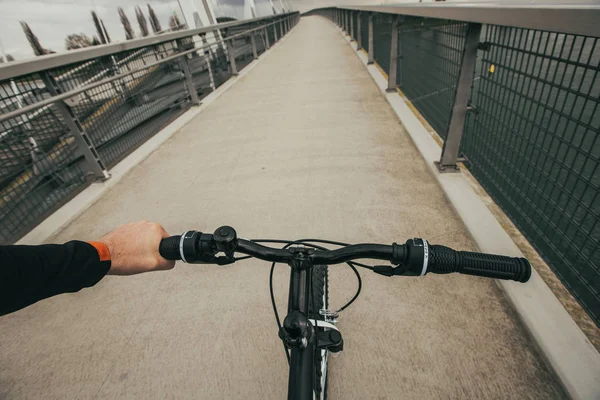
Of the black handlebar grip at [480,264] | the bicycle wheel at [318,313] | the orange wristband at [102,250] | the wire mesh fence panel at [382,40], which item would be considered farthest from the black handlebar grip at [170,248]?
the wire mesh fence panel at [382,40]

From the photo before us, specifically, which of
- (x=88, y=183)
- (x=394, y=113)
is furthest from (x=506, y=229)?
(x=88, y=183)

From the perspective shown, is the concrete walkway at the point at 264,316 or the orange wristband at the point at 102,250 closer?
the orange wristband at the point at 102,250

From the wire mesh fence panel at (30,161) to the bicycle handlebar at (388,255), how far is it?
2578 mm

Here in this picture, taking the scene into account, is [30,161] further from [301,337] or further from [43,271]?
[301,337]

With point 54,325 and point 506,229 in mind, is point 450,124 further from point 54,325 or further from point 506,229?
point 54,325

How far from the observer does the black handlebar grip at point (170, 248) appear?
3.19ft

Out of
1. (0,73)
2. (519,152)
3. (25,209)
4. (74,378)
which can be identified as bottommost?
(74,378)

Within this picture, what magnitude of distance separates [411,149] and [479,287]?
1852mm

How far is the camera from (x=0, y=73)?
2.30 meters

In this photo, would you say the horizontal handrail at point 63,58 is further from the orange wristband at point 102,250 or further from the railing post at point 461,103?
the railing post at point 461,103

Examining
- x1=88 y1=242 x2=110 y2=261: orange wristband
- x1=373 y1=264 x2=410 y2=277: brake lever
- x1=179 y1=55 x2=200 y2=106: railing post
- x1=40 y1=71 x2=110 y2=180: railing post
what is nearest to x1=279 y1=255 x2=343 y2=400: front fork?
x1=373 y1=264 x2=410 y2=277: brake lever

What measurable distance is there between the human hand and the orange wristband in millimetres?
23

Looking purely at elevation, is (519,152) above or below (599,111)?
above

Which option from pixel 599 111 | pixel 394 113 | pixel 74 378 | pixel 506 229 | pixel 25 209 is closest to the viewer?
pixel 74 378
